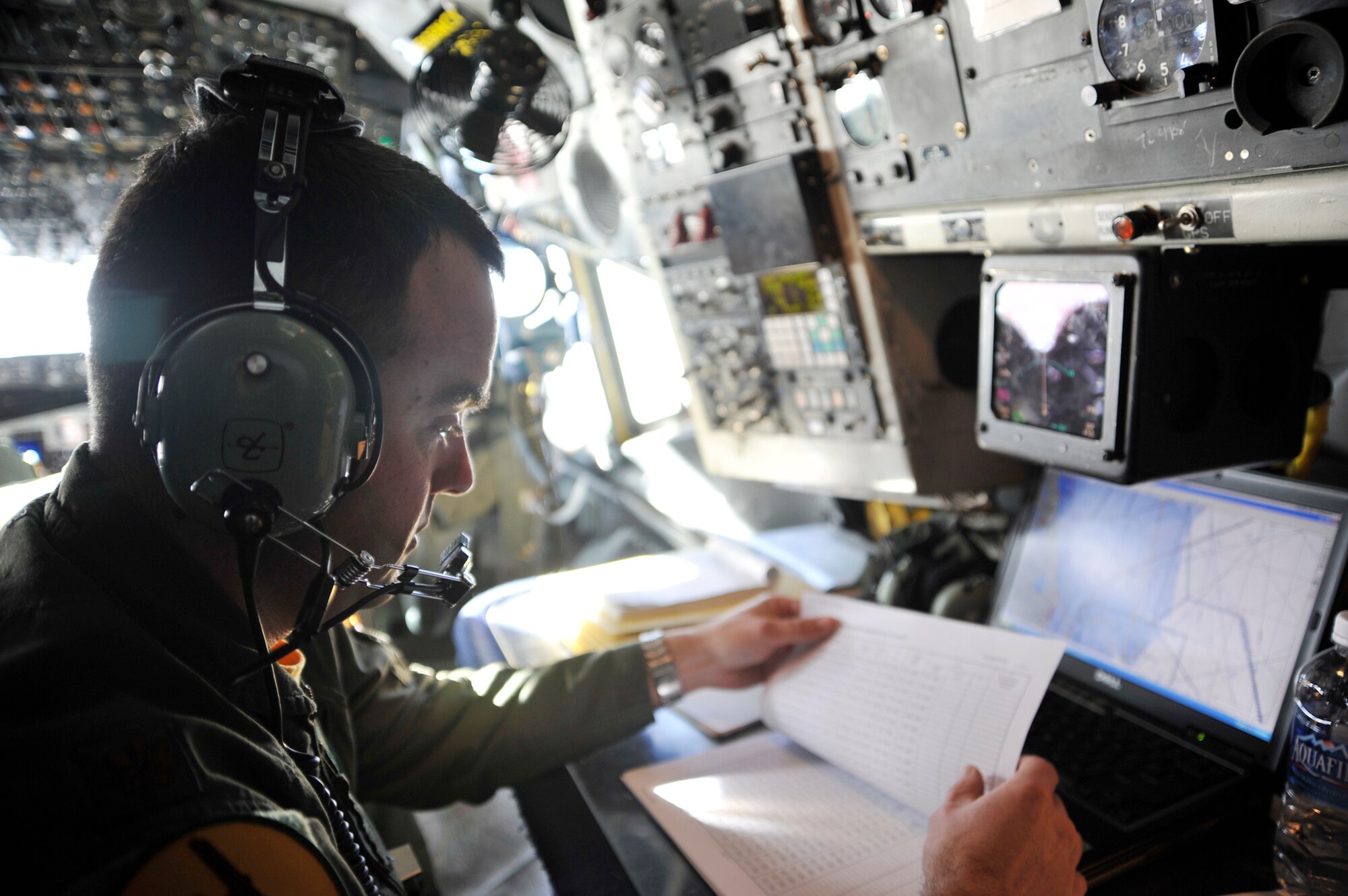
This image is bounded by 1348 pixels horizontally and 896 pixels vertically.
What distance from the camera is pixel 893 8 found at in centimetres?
101

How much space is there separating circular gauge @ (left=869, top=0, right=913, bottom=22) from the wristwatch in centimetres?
82

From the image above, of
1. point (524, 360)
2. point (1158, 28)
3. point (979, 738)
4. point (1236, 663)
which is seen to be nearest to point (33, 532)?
point (979, 738)

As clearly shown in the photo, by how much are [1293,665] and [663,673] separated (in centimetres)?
70

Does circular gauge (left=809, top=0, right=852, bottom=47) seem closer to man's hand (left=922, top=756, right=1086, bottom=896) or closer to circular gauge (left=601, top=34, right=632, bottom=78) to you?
circular gauge (left=601, top=34, right=632, bottom=78)

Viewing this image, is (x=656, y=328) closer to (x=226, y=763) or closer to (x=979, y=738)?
(x=979, y=738)

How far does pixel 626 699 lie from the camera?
115 cm

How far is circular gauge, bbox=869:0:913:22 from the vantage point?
99 centimetres

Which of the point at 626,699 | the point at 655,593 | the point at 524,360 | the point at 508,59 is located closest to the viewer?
the point at 626,699

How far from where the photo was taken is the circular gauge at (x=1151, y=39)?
70cm

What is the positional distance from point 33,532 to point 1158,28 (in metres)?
0.98

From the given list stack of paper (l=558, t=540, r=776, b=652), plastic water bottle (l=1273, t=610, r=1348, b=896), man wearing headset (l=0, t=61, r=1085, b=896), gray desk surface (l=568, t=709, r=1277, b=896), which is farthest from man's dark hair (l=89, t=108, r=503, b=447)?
plastic water bottle (l=1273, t=610, r=1348, b=896)

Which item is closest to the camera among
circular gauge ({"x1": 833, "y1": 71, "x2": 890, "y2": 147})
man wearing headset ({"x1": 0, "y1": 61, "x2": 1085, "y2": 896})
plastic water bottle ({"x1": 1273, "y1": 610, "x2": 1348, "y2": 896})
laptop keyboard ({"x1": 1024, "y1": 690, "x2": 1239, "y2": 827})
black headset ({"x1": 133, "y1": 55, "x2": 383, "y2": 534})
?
man wearing headset ({"x1": 0, "y1": 61, "x2": 1085, "y2": 896})

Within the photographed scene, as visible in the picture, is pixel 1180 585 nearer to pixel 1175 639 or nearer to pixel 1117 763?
pixel 1175 639

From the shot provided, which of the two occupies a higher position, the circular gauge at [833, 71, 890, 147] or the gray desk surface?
the circular gauge at [833, 71, 890, 147]
